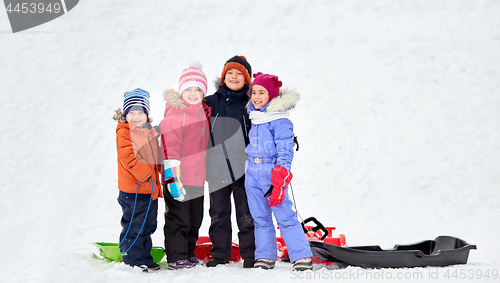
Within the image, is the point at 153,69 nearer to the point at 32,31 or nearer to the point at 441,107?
the point at 32,31

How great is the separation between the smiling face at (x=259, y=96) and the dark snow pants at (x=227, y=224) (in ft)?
2.47

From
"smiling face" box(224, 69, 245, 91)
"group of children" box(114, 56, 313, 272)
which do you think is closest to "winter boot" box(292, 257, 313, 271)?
"group of children" box(114, 56, 313, 272)

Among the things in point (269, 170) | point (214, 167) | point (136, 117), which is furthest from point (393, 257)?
point (136, 117)

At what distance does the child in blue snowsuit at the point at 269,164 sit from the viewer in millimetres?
3025

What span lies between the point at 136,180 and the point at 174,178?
0.35m

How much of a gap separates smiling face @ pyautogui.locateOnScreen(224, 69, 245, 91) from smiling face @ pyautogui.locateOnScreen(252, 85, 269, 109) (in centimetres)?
30

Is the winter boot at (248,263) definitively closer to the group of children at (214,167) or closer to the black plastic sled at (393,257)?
the group of children at (214,167)

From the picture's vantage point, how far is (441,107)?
7953 millimetres

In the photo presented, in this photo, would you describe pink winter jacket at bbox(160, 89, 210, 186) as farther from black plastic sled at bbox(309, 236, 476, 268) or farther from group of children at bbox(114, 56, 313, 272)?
black plastic sled at bbox(309, 236, 476, 268)

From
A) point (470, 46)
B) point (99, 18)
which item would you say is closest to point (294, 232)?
point (470, 46)

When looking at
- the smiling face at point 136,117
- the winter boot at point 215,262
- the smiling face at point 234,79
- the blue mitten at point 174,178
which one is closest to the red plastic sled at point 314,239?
the winter boot at point 215,262

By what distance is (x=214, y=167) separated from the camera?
133 inches

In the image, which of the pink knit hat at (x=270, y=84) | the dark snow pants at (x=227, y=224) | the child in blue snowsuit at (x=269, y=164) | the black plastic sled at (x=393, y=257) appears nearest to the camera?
the black plastic sled at (x=393, y=257)

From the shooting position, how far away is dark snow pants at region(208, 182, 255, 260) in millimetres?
3324
